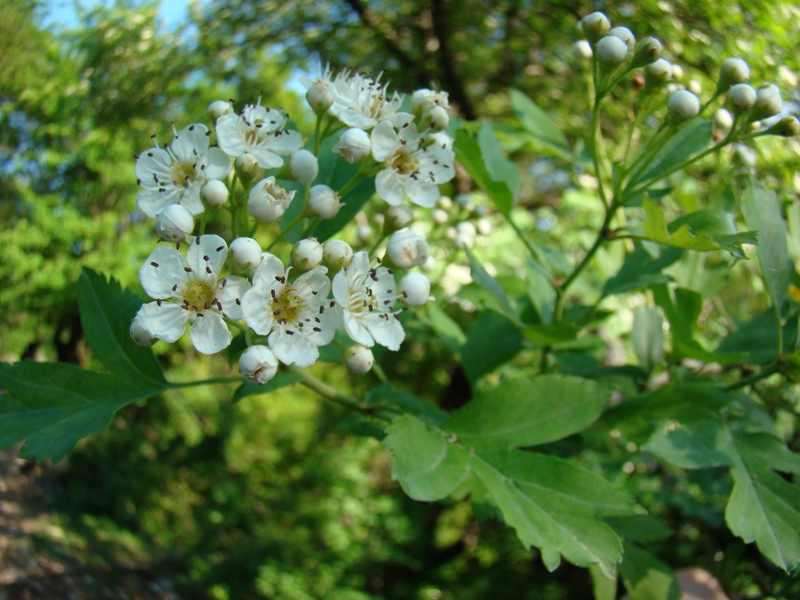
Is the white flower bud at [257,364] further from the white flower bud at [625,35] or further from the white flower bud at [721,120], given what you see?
the white flower bud at [721,120]

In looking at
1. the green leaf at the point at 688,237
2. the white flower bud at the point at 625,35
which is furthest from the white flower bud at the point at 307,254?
the white flower bud at the point at 625,35

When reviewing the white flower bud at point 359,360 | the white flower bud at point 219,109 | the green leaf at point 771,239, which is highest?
the white flower bud at point 219,109

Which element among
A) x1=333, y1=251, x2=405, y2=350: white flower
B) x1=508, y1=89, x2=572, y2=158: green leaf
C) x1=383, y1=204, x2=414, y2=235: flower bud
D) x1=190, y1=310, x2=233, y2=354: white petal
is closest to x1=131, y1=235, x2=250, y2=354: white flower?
x1=190, y1=310, x2=233, y2=354: white petal

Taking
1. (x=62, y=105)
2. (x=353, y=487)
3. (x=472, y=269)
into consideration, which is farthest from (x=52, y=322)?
(x=472, y=269)

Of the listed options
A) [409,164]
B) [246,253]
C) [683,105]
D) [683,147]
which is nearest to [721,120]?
[683,147]

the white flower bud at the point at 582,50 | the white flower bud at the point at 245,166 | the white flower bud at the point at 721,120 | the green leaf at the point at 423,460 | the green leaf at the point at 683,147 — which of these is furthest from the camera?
the white flower bud at the point at 582,50

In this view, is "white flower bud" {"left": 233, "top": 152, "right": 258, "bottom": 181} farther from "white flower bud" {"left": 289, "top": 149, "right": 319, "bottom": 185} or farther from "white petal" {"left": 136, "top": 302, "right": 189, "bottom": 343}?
"white petal" {"left": 136, "top": 302, "right": 189, "bottom": 343}
